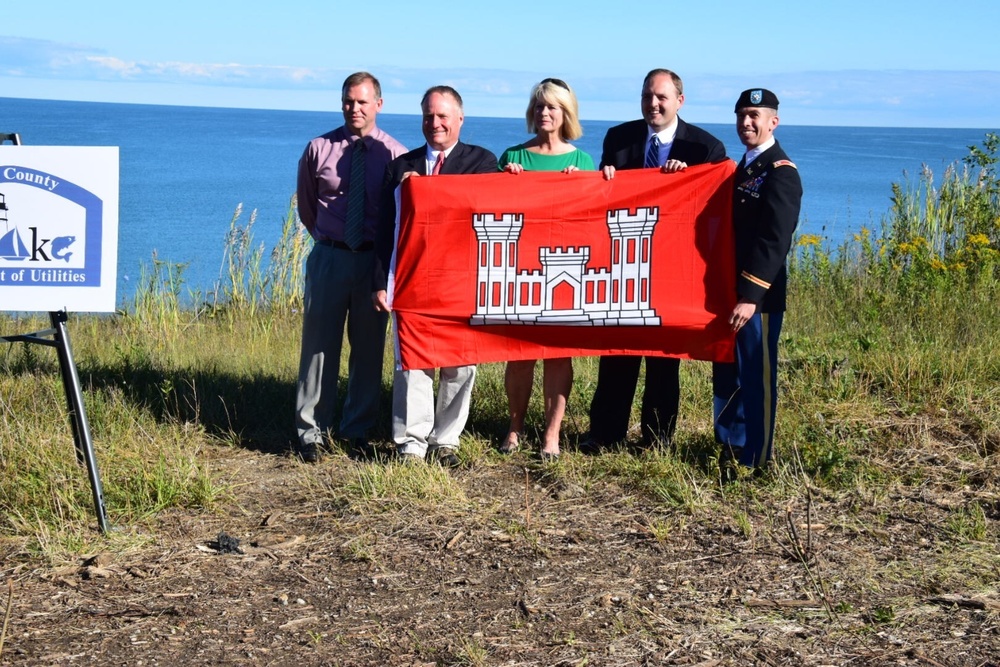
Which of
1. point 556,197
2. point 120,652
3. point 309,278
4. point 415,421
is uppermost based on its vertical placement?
point 556,197

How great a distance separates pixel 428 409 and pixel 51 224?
2.23 metres

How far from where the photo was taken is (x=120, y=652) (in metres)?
4.47

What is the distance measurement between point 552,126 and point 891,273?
16.8 feet

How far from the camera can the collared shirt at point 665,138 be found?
6477 mm

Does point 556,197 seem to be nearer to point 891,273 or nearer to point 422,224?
point 422,224

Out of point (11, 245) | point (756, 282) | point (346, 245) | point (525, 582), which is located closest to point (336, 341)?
point (346, 245)

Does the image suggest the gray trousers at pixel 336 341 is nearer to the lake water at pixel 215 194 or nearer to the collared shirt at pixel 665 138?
the collared shirt at pixel 665 138

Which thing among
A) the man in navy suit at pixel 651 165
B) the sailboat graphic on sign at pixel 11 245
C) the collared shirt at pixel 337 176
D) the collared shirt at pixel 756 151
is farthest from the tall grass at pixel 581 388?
the collared shirt at pixel 756 151

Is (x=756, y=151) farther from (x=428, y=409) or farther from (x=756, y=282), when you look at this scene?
(x=428, y=409)

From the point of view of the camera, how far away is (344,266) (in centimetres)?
678

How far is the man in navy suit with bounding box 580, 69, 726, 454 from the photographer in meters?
6.33

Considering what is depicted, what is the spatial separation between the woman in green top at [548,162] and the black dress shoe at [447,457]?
0.36m

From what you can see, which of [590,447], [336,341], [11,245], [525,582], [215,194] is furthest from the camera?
[215,194]

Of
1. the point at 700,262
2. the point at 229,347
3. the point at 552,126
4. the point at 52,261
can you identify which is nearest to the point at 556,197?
the point at 552,126
